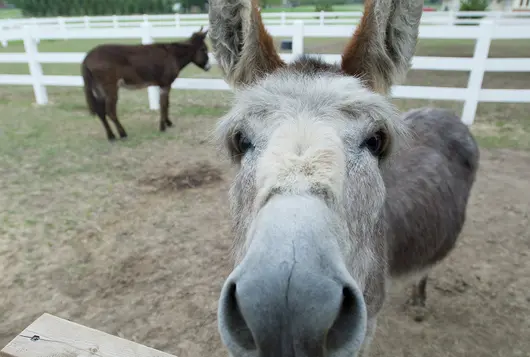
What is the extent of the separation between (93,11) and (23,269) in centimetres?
4727

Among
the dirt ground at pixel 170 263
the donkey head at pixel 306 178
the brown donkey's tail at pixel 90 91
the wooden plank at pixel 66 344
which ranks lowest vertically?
the dirt ground at pixel 170 263

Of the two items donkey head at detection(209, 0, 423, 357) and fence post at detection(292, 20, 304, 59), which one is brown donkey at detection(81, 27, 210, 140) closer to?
fence post at detection(292, 20, 304, 59)

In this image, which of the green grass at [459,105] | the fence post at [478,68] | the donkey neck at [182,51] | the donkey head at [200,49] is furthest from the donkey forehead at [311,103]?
the donkey head at [200,49]

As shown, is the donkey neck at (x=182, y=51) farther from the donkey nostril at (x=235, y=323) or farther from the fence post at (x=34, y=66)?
the donkey nostril at (x=235, y=323)

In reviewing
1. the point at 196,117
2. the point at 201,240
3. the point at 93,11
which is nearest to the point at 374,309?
the point at 201,240

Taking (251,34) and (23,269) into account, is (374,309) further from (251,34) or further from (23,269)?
(23,269)

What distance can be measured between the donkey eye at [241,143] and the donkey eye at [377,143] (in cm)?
58

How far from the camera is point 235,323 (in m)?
1.32

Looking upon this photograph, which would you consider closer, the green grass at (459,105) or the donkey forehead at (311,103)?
the donkey forehead at (311,103)

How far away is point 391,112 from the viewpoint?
1959mm

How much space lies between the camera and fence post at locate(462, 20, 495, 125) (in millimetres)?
7707

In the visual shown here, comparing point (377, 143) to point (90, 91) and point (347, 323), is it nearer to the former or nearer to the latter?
point (347, 323)

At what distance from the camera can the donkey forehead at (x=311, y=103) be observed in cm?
175

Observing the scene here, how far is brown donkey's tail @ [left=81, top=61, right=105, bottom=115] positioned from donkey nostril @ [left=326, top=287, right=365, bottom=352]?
304 inches
